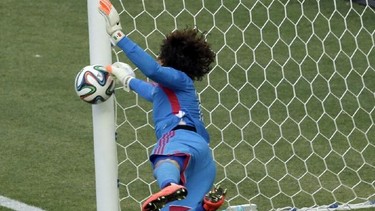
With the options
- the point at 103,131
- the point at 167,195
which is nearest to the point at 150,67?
the point at 103,131

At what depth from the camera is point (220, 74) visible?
7547 mm

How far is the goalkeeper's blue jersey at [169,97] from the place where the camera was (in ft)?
14.6

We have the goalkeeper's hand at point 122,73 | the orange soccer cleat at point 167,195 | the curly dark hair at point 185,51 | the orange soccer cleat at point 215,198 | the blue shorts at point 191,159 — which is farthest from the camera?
the curly dark hair at point 185,51

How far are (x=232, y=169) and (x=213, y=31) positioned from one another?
2.07 m

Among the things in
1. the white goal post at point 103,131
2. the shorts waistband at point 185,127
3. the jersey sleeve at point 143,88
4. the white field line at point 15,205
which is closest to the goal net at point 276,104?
the white field line at point 15,205

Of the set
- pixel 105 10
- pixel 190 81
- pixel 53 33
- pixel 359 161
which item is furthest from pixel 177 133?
pixel 53 33

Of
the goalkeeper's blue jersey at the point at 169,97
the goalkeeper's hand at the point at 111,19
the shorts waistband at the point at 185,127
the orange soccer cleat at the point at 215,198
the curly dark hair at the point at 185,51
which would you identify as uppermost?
the goalkeeper's hand at the point at 111,19

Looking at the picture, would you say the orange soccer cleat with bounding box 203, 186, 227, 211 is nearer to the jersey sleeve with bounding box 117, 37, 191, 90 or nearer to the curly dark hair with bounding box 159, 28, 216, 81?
the jersey sleeve with bounding box 117, 37, 191, 90

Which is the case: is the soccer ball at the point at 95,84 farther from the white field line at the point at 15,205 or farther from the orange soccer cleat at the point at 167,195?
the white field line at the point at 15,205

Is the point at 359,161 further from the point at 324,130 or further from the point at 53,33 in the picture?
the point at 53,33

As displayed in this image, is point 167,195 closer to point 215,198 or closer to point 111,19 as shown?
point 215,198

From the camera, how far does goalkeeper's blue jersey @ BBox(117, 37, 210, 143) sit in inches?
175

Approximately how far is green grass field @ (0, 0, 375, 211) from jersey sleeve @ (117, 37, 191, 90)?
1.22 m

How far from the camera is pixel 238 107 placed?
700 cm
